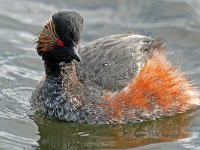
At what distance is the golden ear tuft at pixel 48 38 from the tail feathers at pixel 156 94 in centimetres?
115

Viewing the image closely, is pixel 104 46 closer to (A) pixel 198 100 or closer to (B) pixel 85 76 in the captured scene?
(B) pixel 85 76

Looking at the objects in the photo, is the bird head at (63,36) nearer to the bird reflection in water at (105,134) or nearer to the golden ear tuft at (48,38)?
the golden ear tuft at (48,38)

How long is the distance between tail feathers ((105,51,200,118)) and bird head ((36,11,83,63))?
0.93 meters

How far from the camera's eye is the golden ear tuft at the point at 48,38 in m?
10.4

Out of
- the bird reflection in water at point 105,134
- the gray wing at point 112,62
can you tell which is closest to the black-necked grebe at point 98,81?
the gray wing at point 112,62

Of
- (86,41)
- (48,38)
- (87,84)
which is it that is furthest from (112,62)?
(86,41)

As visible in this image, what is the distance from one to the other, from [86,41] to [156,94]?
13.2 ft

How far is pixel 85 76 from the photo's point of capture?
10883 mm

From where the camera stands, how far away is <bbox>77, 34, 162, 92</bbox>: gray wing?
10781 millimetres

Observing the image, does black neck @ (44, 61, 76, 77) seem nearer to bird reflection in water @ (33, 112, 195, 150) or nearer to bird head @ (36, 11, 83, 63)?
bird head @ (36, 11, 83, 63)

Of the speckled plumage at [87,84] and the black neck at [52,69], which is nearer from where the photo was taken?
the speckled plumage at [87,84]

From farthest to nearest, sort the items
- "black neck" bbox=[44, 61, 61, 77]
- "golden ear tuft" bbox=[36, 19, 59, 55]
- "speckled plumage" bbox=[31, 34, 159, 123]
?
"black neck" bbox=[44, 61, 61, 77] < "speckled plumage" bbox=[31, 34, 159, 123] < "golden ear tuft" bbox=[36, 19, 59, 55]

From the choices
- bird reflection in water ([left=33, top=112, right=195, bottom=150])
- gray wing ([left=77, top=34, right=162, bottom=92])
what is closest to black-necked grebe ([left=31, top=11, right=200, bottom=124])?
gray wing ([left=77, top=34, right=162, bottom=92])

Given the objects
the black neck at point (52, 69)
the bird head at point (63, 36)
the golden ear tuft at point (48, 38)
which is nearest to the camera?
the bird head at point (63, 36)
